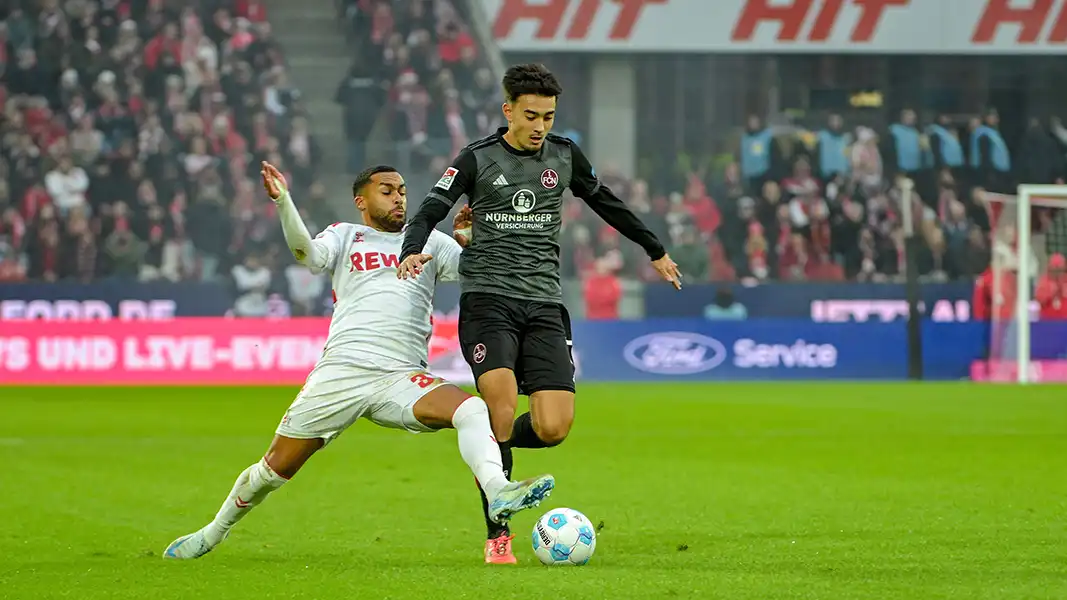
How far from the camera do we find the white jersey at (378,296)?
618cm

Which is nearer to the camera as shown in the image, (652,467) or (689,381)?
(652,467)

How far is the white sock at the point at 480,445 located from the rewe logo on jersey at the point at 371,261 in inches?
28.6

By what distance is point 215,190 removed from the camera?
74.3ft

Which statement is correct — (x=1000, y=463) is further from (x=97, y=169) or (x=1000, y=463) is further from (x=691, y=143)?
(x=97, y=169)

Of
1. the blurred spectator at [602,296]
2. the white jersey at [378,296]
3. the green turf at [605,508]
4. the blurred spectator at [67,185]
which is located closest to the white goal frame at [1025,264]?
the blurred spectator at [602,296]

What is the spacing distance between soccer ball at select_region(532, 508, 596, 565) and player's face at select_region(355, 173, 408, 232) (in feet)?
4.62

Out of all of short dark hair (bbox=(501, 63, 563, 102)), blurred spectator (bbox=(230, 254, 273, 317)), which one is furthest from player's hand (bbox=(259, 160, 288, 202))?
blurred spectator (bbox=(230, 254, 273, 317))

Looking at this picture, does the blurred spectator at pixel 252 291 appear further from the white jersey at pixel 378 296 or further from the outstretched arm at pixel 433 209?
the outstretched arm at pixel 433 209

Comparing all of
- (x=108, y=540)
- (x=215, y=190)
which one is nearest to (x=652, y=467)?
(x=108, y=540)

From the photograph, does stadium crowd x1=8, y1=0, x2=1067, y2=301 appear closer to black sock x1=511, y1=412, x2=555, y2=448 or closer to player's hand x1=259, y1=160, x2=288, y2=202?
black sock x1=511, y1=412, x2=555, y2=448

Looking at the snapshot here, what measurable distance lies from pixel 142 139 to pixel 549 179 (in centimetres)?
1778

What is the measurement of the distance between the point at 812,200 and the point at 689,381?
13.8 feet

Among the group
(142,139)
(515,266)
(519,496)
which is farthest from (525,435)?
(142,139)

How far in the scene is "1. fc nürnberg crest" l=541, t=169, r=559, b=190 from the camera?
6.14 metres
